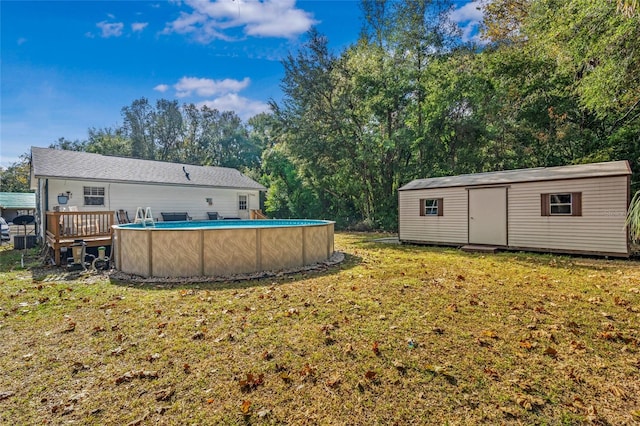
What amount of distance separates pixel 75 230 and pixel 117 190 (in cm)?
807

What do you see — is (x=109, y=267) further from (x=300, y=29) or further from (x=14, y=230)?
(x=14, y=230)

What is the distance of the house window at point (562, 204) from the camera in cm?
838

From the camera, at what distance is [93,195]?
14.5 metres

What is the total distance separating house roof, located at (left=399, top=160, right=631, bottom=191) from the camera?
814 cm

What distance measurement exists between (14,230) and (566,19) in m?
29.2

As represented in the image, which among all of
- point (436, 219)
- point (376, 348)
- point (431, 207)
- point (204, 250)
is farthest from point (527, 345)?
point (431, 207)

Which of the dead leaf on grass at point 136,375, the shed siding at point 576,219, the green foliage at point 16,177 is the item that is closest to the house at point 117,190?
the dead leaf on grass at point 136,375

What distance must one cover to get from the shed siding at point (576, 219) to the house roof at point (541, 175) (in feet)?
0.53

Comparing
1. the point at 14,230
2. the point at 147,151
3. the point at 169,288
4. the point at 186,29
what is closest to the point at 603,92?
the point at 169,288

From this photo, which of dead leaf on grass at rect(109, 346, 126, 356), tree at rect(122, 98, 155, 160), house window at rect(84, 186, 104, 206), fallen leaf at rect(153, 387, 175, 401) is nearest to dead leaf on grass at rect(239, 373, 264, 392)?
fallen leaf at rect(153, 387, 175, 401)

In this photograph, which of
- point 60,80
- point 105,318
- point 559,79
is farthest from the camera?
point 60,80

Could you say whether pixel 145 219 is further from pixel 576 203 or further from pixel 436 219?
pixel 576 203

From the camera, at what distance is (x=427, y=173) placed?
55.8 ft

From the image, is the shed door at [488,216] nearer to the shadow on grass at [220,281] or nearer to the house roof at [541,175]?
the house roof at [541,175]
